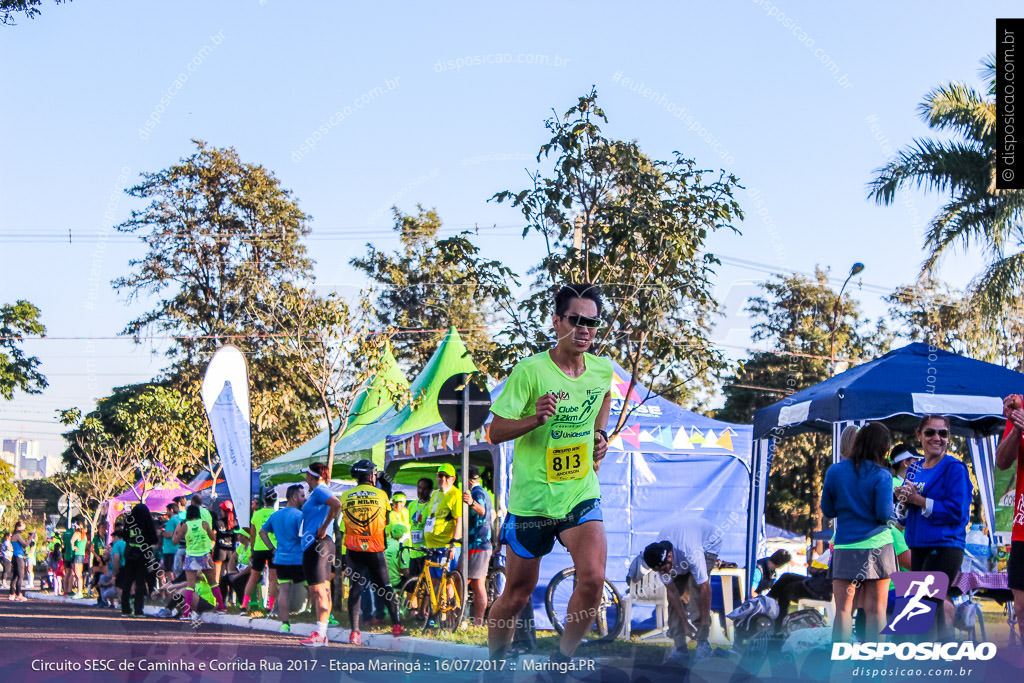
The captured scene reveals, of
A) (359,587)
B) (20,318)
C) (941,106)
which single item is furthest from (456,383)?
(20,318)

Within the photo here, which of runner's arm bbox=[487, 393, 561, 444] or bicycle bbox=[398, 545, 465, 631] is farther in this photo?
bicycle bbox=[398, 545, 465, 631]

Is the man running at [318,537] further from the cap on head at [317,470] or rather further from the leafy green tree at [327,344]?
the leafy green tree at [327,344]

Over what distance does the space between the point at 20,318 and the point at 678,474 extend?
32.6 m

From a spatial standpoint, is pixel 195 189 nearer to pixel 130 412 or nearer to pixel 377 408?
pixel 130 412

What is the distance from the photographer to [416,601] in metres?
13.1

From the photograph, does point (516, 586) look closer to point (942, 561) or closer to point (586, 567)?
point (586, 567)

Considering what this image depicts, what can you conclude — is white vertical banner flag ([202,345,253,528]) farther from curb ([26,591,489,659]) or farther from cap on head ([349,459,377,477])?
cap on head ([349,459,377,477])

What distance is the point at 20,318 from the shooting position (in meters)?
40.6

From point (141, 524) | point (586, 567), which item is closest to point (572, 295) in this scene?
point (586, 567)

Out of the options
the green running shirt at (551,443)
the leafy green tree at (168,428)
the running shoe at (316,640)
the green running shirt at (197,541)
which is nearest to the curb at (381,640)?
the running shoe at (316,640)

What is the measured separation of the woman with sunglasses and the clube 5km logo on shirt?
15.5 inches

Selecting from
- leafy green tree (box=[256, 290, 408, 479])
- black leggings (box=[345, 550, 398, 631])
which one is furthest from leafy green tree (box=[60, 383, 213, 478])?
black leggings (box=[345, 550, 398, 631])

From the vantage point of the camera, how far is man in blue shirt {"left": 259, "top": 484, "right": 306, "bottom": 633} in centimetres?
1224

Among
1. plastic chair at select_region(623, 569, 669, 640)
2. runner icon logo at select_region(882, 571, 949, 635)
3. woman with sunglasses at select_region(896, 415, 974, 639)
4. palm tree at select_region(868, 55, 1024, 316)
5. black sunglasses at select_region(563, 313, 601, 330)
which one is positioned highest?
palm tree at select_region(868, 55, 1024, 316)
